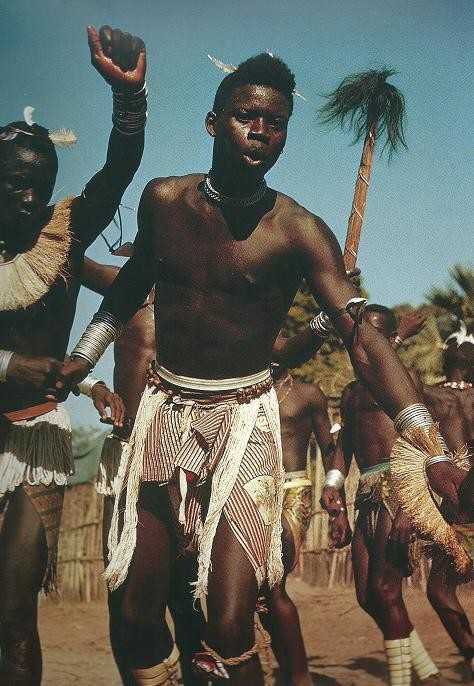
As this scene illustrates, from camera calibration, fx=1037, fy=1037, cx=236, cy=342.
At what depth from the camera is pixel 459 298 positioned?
589 cm

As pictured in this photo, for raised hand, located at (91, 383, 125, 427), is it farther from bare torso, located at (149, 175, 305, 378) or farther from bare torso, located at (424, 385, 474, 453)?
bare torso, located at (424, 385, 474, 453)

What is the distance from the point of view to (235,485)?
319cm

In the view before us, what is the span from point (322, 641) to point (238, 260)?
302cm

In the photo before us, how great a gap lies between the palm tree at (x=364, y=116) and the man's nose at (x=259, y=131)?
1.53 meters

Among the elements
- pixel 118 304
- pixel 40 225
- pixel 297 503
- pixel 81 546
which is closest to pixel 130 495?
pixel 118 304

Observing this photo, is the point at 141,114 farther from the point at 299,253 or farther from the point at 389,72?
the point at 389,72

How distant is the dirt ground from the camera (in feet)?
15.8

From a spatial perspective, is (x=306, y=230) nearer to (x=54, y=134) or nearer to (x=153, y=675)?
(x=54, y=134)

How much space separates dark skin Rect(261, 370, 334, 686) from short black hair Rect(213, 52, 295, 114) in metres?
1.44

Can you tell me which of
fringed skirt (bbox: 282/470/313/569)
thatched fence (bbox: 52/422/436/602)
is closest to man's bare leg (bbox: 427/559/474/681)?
fringed skirt (bbox: 282/470/313/569)

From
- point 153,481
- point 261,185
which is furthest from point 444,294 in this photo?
point 153,481

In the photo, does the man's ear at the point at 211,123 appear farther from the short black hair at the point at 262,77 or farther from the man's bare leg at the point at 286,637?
the man's bare leg at the point at 286,637

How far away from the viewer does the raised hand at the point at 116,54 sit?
3367 millimetres

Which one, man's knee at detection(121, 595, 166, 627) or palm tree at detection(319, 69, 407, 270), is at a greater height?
palm tree at detection(319, 69, 407, 270)
